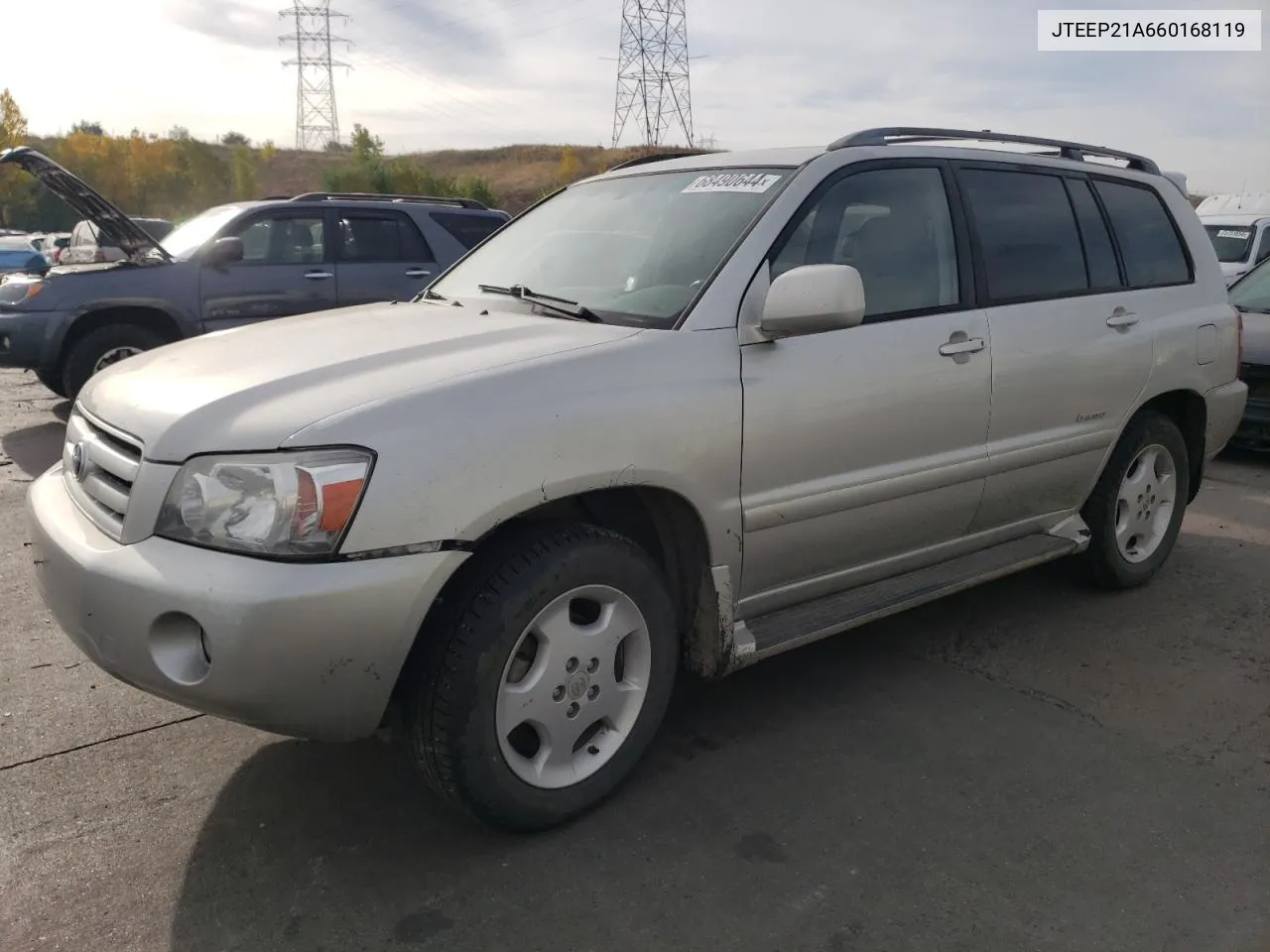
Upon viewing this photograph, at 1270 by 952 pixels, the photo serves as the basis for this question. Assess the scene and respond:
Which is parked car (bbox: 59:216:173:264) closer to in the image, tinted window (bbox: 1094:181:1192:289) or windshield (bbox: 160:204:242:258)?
windshield (bbox: 160:204:242:258)

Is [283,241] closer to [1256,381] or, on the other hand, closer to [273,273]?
[273,273]

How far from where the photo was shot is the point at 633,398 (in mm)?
2684

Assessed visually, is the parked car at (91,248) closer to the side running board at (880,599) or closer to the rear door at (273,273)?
the rear door at (273,273)

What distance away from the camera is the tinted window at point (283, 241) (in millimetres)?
8266

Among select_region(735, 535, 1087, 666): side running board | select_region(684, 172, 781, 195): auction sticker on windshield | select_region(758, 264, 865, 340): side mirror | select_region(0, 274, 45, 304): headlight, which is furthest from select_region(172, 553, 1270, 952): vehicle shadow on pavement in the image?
select_region(0, 274, 45, 304): headlight

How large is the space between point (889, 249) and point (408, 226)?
20.4 feet

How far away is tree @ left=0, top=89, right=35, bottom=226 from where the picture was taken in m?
59.5

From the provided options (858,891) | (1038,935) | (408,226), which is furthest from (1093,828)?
(408,226)

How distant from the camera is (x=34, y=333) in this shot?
7.58 metres

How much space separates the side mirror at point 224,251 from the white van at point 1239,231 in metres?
10.1

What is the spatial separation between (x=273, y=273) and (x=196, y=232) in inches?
29.1

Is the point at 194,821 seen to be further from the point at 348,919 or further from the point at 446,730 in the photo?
the point at 446,730

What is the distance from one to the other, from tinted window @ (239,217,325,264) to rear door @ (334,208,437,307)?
0.60 ft

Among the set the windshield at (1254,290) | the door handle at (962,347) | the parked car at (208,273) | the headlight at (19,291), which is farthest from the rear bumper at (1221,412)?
the headlight at (19,291)
